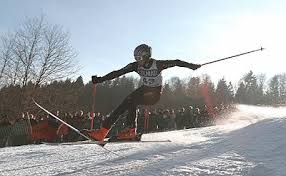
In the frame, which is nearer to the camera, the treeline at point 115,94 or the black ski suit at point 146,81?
the black ski suit at point 146,81

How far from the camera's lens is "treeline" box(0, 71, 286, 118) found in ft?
98.4

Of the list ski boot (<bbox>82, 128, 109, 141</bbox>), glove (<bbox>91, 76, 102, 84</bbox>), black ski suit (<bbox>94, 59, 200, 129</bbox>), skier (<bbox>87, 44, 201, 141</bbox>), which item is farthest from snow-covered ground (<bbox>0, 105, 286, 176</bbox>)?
glove (<bbox>91, 76, 102, 84</bbox>)

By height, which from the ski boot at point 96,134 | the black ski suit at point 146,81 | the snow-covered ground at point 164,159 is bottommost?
the snow-covered ground at point 164,159

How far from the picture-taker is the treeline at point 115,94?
30.0 metres

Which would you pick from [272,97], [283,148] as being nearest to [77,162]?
[283,148]

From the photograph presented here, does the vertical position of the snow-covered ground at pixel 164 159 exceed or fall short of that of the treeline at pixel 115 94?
it falls short

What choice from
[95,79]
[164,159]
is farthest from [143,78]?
[164,159]

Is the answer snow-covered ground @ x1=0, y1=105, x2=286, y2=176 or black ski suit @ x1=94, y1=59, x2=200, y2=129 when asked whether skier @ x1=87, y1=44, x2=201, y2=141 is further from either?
snow-covered ground @ x1=0, y1=105, x2=286, y2=176

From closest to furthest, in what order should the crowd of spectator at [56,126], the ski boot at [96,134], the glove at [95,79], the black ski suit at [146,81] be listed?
the ski boot at [96,134] → the glove at [95,79] → the black ski suit at [146,81] → the crowd of spectator at [56,126]

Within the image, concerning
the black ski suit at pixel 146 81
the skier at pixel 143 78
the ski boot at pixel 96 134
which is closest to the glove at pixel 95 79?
the skier at pixel 143 78

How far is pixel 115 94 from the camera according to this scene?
74.3 metres

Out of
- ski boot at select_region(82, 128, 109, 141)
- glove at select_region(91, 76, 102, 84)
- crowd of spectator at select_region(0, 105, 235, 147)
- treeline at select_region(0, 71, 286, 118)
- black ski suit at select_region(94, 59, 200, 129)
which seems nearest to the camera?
ski boot at select_region(82, 128, 109, 141)

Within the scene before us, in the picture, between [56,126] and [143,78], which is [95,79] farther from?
[56,126]

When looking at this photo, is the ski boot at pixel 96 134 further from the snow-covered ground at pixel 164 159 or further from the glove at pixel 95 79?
the glove at pixel 95 79
